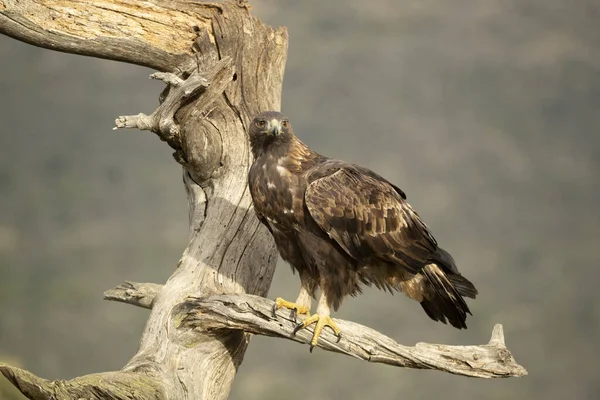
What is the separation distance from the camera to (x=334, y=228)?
14.1 ft

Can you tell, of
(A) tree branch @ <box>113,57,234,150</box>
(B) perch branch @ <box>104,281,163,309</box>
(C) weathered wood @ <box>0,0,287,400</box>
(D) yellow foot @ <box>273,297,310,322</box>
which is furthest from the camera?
(B) perch branch @ <box>104,281,163,309</box>

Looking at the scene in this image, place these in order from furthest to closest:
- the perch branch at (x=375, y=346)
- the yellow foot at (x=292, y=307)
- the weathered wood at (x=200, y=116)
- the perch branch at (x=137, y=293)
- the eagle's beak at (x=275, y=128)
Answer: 1. the perch branch at (x=137, y=293)
2. the weathered wood at (x=200, y=116)
3. the eagle's beak at (x=275, y=128)
4. the yellow foot at (x=292, y=307)
5. the perch branch at (x=375, y=346)

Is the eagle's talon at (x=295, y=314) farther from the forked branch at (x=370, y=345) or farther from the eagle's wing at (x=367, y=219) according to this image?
the eagle's wing at (x=367, y=219)

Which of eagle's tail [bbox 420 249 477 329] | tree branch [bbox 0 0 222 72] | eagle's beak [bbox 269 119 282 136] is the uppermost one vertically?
tree branch [bbox 0 0 222 72]

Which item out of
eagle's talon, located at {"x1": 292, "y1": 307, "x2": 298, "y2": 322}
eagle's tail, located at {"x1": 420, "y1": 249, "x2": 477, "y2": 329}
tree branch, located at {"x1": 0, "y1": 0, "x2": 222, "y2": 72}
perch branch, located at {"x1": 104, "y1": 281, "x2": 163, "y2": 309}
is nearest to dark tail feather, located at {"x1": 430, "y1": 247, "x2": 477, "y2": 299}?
eagle's tail, located at {"x1": 420, "y1": 249, "x2": 477, "y2": 329}

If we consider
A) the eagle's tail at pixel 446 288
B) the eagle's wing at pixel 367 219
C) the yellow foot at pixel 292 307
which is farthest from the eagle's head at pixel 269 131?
the eagle's tail at pixel 446 288

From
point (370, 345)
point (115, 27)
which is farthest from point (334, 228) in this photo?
point (115, 27)

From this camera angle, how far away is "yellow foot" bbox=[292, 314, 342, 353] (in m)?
4.22

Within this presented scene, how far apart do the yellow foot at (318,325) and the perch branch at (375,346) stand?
3 cm

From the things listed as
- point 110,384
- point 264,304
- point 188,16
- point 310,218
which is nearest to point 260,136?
point 310,218

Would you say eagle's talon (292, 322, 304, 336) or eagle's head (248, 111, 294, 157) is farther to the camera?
eagle's head (248, 111, 294, 157)

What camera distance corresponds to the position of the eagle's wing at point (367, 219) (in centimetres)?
427

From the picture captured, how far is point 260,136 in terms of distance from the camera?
4539mm

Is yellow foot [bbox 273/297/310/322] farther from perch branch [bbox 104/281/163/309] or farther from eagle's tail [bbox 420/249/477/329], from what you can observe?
perch branch [bbox 104/281/163/309]
